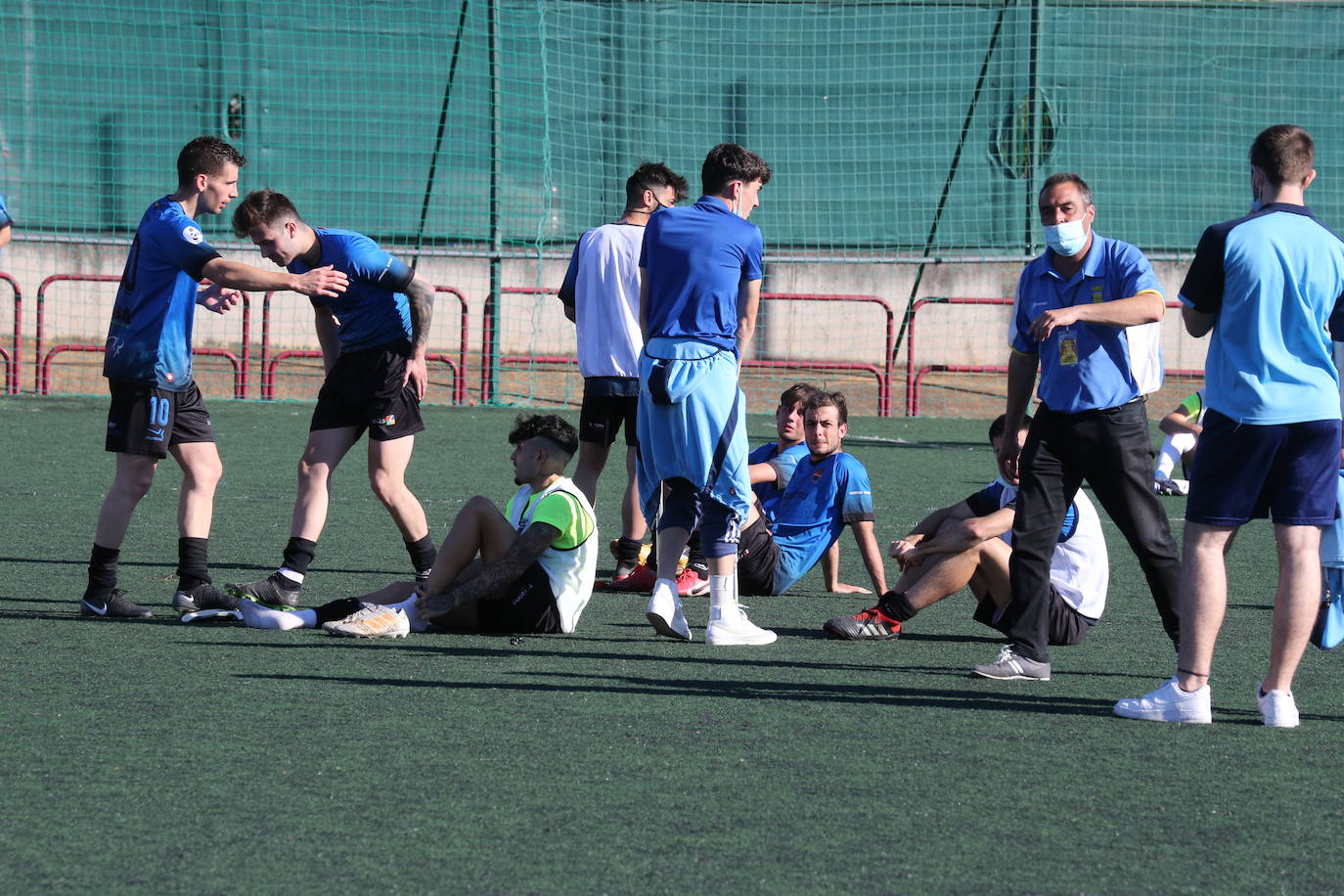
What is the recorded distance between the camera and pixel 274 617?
5.54 meters

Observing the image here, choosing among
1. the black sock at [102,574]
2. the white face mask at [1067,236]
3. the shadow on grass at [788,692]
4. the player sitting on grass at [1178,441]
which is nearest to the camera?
the shadow on grass at [788,692]

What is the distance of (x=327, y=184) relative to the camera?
742 inches

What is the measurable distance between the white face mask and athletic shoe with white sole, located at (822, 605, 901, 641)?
1510 mm

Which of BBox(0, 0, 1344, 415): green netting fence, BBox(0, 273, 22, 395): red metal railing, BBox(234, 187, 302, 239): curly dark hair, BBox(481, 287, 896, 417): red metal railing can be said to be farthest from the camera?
BBox(0, 0, 1344, 415): green netting fence

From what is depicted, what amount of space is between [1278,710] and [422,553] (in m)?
3.34

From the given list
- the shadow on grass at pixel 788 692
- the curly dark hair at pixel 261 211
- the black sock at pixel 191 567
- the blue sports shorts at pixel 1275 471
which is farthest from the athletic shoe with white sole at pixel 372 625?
the blue sports shorts at pixel 1275 471

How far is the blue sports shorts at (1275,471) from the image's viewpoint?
4.21m

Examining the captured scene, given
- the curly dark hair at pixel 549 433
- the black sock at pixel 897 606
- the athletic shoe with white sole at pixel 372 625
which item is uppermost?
the curly dark hair at pixel 549 433

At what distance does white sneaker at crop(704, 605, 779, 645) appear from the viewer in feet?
17.9

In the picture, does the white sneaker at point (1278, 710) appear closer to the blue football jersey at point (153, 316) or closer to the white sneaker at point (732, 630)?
the white sneaker at point (732, 630)

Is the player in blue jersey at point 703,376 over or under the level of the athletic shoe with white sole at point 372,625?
over

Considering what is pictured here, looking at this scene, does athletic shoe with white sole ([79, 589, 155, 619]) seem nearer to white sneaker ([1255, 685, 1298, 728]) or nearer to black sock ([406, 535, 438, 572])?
black sock ([406, 535, 438, 572])

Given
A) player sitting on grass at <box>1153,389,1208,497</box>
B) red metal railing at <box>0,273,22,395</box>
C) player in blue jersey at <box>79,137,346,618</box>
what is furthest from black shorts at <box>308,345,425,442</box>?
red metal railing at <box>0,273,22,395</box>

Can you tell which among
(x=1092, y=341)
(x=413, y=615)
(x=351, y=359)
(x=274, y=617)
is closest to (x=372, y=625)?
(x=413, y=615)
